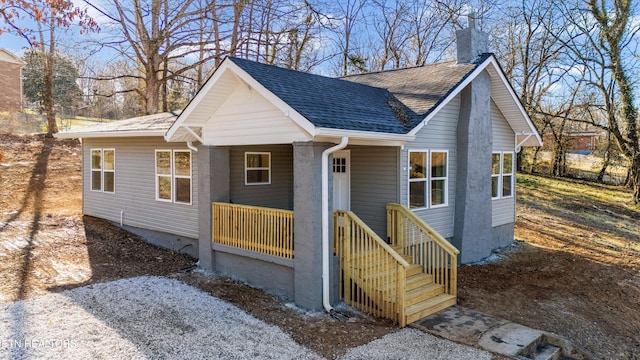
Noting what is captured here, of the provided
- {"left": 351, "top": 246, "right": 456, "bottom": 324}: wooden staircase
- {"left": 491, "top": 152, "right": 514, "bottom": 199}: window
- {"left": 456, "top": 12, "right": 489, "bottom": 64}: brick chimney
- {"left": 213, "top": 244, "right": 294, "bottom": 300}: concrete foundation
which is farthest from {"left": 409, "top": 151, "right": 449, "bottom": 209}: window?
{"left": 213, "top": 244, "right": 294, "bottom": 300}: concrete foundation

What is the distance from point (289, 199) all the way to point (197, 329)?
18.8 feet

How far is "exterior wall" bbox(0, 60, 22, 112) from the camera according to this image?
28578 millimetres

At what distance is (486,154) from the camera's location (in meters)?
11.2

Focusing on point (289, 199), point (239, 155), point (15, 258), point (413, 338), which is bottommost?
point (413, 338)

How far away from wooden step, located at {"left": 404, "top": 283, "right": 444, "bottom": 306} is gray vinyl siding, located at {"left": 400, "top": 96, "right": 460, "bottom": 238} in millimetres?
2135

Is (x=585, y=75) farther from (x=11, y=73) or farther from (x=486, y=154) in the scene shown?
(x=11, y=73)

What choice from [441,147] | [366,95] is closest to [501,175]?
[441,147]

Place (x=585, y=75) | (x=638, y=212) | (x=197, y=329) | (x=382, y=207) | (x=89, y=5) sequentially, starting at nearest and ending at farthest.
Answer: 1. (x=197, y=329)
2. (x=382, y=207)
3. (x=89, y=5)
4. (x=638, y=212)
5. (x=585, y=75)

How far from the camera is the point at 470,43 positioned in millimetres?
10984

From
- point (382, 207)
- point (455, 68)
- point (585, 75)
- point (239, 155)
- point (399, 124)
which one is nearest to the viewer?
point (399, 124)

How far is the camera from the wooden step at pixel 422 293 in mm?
7154

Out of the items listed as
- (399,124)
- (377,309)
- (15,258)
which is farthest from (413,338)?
(15,258)

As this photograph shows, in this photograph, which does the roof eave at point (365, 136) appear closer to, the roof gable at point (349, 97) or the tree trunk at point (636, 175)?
the roof gable at point (349, 97)

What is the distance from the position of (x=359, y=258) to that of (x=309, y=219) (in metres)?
1.33
